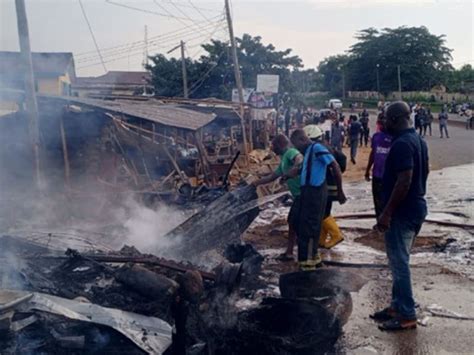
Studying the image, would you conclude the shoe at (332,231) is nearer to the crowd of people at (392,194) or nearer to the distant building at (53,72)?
the crowd of people at (392,194)

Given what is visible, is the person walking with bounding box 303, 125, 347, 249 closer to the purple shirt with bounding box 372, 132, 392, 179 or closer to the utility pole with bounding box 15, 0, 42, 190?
the purple shirt with bounding box 372, 132, 392, 179

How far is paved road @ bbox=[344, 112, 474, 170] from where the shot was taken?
19.9 meters

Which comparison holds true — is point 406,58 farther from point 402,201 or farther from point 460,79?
point 402,201

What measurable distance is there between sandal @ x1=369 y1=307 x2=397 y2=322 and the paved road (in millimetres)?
14157

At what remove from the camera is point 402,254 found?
495cm

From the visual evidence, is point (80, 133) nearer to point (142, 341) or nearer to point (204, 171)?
point (204, 171)

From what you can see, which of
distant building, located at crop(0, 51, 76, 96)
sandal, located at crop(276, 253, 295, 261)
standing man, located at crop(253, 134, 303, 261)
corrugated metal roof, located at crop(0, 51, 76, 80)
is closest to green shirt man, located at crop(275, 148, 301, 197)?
standing man, located at crop(253, 134, 303, 261)

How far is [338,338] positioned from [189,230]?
2686 mm

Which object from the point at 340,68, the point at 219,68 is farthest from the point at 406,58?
the point at 219,68

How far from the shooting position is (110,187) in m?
11.6

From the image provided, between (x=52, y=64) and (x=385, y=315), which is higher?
(x=52, y=64)

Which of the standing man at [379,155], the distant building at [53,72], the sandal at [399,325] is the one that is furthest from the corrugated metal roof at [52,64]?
the sandal at [399,325]

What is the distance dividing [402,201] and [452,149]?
2078cm

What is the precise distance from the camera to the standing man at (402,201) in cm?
470
